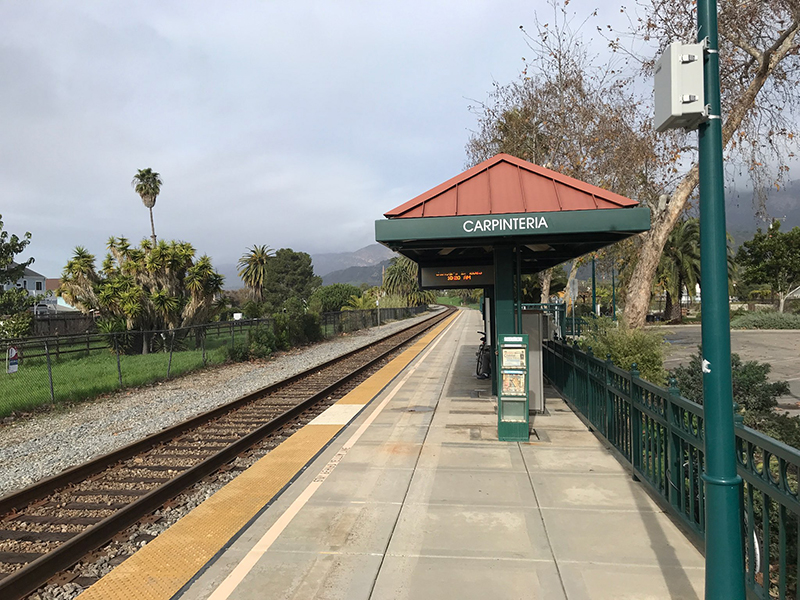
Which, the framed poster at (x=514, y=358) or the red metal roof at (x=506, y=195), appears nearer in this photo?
the framed poster at (x=514, y=358)

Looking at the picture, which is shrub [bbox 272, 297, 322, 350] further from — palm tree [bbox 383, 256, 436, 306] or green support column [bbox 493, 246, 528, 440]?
palm tree [bbox 383, 256, 436, 306]

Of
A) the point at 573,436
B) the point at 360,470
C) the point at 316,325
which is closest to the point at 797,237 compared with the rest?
the point at 316,325

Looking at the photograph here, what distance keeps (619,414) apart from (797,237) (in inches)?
1981

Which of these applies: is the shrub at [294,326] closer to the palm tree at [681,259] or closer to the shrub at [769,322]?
the palm tree at [681,259]

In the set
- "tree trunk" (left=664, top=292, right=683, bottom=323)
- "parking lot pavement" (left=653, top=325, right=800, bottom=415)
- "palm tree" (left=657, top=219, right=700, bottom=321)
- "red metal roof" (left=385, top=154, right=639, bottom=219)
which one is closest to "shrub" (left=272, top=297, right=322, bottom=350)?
"parking lot pavement" (left=653, top=325, right=800, bottom=415)

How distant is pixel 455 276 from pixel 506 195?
185 inches

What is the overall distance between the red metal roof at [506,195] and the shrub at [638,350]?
329cm

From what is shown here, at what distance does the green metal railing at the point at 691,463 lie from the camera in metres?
3.23

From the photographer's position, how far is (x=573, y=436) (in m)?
8.25

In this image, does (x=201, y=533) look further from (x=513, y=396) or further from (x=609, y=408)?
(x=609, y=408)

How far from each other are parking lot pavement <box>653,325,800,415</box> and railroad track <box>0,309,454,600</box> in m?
9.14

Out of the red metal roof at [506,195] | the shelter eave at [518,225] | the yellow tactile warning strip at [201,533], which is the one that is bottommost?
the yellow tactile warning strip at [201,533]

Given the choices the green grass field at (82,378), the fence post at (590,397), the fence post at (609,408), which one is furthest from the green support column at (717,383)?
the green grass field at (82,378)

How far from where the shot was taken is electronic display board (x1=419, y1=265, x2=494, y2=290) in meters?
13.0
